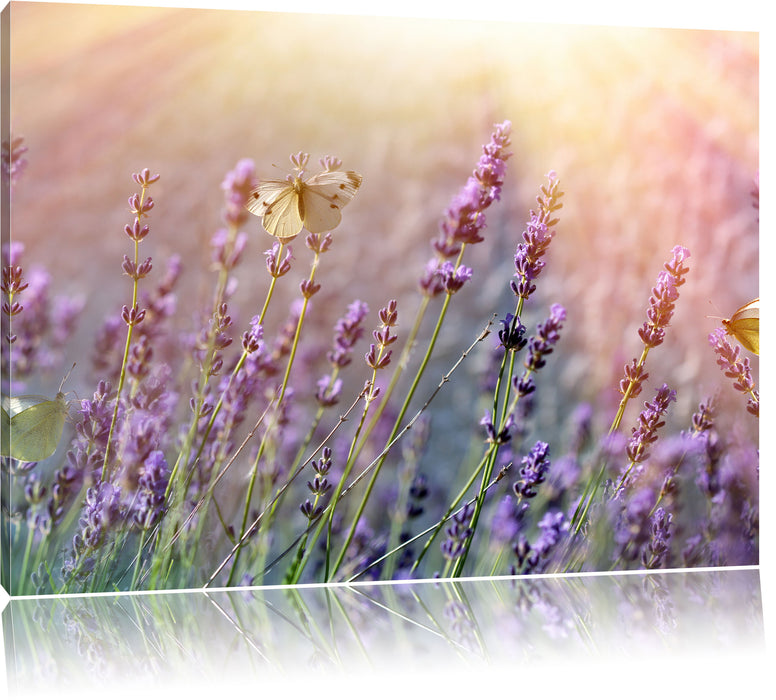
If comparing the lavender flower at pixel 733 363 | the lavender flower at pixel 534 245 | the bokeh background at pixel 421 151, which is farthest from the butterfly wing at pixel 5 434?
the lavender flower at pixel 733 363

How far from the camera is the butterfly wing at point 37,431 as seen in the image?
119 inches

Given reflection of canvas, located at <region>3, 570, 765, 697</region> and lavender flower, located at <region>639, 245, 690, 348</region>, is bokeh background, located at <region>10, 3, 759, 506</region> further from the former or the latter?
reflection of canvas, located at <region>3, 570, 765, 697</region>

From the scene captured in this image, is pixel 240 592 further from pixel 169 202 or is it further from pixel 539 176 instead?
pixel 539 176

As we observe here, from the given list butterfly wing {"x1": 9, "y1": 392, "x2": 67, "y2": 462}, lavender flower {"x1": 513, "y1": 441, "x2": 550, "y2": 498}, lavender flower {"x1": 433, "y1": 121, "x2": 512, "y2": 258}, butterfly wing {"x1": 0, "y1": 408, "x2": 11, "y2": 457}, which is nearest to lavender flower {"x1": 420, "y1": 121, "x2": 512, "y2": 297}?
lavender flower {"x1": 433, "y1": 121, "x2": 512, "y2": 258}

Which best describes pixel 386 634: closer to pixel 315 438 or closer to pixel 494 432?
pixel 315 438

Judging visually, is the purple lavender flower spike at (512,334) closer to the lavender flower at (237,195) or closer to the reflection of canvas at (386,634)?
the reflection of canvas at (386,634)

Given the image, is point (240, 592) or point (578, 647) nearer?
point (578, 647)

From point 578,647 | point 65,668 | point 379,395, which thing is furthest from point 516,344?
point 65,668

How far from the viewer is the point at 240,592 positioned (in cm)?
316

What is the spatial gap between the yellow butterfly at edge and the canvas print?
12 mm

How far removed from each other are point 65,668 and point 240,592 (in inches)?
35.8

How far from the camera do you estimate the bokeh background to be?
3.06 meters

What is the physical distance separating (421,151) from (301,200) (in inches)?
17.2

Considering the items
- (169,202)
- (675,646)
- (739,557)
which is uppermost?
(169,202)
